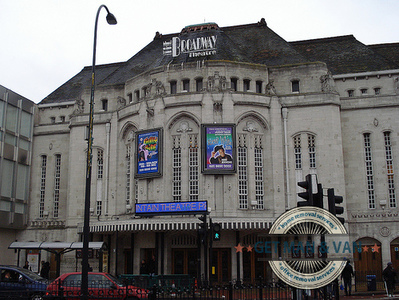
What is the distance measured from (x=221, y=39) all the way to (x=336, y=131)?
12835mm

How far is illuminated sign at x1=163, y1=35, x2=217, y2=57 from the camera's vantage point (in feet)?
125

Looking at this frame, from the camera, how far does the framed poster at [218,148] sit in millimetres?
34562

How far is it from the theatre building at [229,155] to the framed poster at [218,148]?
74 mm

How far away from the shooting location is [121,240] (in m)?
38.2

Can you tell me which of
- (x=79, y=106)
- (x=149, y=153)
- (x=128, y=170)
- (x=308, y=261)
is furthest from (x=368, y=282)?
(x=79, y=106)

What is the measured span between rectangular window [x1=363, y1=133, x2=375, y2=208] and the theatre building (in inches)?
3.1

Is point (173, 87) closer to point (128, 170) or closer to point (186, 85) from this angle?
point (186, 85)

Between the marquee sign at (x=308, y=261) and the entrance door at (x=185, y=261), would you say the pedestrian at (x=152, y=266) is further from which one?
the marquee sign at (x=308, y=261)

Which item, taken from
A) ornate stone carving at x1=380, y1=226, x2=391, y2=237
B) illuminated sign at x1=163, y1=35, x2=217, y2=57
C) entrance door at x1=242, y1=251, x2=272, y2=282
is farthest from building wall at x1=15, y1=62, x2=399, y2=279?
illuminated sign at x1=163, y1=35, x2=217, y2=57

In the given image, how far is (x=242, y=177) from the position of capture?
35.5 m

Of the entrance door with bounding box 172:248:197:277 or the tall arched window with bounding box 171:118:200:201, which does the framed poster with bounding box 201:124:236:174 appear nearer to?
the tall arched window with bounding box 171:118:200:201

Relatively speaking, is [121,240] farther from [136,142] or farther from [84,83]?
[84,83]

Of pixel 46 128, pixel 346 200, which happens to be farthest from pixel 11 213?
pixel 346 200

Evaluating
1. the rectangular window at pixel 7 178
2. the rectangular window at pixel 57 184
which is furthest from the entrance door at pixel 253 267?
the rectangular window at pixel 7 178
